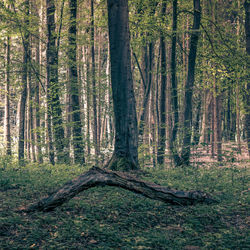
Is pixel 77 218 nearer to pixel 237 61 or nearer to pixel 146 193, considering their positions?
pixel 146 193

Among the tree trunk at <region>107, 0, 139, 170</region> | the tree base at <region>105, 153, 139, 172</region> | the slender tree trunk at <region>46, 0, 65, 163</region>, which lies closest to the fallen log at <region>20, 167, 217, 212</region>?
the tree base at <region>105, 153, 139, 172</region>

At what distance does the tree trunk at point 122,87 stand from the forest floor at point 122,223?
1.91m

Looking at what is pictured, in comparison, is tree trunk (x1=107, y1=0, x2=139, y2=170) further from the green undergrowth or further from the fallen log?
the fallen log

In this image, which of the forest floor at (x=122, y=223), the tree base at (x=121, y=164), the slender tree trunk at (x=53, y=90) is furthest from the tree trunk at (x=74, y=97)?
the forest floor at (x=122, y=223)

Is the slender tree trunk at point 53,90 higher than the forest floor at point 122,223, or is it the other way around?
the slender tree trunk at point 53,90

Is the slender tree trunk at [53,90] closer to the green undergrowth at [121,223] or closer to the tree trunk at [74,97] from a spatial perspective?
the tree trunk at [74,97]

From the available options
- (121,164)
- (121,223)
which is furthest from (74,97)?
(121,223)

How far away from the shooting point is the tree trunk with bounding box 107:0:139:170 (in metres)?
9.36

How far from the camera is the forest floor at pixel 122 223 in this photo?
174 inches

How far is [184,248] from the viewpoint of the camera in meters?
4.35

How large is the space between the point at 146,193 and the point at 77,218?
60.8 inches

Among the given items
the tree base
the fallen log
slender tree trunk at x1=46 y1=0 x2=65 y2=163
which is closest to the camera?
the fallen log

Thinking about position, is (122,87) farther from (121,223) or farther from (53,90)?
(53,90)

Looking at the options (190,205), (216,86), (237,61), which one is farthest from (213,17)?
(190,205)
